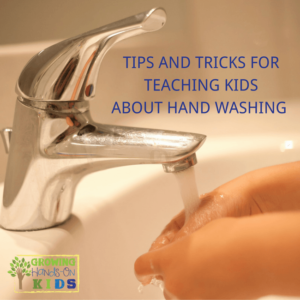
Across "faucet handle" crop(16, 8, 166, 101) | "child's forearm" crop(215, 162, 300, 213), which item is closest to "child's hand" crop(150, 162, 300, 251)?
"child's forearm" crop(215, 162, 300, 213)

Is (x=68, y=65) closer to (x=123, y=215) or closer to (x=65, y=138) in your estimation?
(x=65, y=138)

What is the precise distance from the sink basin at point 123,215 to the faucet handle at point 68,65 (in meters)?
0.10

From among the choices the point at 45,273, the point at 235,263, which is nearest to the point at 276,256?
the point at 235,263

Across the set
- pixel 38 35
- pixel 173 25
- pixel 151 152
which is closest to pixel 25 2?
pixel 38 35

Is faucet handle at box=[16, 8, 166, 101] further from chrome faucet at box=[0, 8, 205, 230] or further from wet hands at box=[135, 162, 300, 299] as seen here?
wet hands at box=[135, 162, 300, 299]

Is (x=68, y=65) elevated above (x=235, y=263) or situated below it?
above

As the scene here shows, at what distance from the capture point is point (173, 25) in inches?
17.6

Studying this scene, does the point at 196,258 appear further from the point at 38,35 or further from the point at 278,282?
the point at 38,35

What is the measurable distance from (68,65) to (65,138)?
46 millimetres

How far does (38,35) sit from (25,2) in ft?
0.14

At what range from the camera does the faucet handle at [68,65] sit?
0.18 m

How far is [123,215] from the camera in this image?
303 mm

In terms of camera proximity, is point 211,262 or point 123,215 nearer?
point 211,262

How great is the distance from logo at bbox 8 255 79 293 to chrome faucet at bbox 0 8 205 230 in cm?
3
